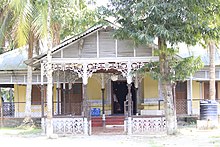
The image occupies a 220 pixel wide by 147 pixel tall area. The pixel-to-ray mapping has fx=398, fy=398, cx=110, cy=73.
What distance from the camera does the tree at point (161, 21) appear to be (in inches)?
560

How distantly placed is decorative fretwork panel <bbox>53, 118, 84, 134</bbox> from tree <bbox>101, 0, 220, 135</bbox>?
3954mm

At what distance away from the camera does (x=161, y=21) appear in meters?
14.6

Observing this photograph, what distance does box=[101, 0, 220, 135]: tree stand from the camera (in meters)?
14.2

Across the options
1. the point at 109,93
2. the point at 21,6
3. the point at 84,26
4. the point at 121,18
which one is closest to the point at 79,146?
the point at 121,18

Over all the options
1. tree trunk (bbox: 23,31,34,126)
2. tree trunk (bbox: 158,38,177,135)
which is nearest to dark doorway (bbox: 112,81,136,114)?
tree trunk (bbox: 23,31,34,126)

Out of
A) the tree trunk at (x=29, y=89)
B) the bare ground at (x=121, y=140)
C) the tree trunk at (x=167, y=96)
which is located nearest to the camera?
the bare ground at (x=121, y=140)

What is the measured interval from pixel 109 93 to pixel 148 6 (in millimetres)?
9240

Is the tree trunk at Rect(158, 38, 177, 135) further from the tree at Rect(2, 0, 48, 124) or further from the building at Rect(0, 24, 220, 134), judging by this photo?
the tree at Rect(2, 0, 48, 124)

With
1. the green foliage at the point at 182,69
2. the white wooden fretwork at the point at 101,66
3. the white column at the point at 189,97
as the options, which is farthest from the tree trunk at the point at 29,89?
the white column at the point at 189,97

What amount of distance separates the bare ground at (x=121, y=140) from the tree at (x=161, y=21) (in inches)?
44.4

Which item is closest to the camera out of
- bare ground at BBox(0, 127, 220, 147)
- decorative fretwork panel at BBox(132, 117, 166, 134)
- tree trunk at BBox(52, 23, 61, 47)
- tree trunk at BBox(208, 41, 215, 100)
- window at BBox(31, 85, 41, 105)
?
bare ground at BBox(0, 127, 220, 147)

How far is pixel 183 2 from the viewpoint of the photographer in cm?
1429

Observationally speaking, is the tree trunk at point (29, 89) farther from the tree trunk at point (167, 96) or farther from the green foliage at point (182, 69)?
the tree trunk at point (167, 96)

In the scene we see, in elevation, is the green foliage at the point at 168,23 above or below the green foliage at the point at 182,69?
above
